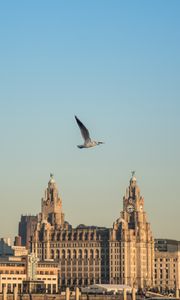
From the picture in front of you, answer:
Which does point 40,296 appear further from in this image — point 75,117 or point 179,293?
point 75,117

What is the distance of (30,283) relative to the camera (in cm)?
19962

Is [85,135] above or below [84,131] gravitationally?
below

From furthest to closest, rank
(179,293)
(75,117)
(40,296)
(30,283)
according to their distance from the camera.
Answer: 1. (30,283)
2. (179,293)
3. (40,296)
4. (75,117)

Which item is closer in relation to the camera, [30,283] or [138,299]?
[138,299]

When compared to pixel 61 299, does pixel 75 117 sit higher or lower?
higher

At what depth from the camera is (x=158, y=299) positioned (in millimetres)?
155875

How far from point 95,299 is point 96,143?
65.4m

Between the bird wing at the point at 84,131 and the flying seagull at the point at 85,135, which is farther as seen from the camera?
the bird wing at the point at 84,131

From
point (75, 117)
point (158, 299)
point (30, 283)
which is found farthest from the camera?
point (30, 283)

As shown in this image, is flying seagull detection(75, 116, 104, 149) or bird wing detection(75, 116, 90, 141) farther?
bird wing detection(75, 116, 90, 141)

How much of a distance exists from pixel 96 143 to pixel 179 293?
86609 millimetres

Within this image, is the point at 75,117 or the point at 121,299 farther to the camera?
the point at 121,299

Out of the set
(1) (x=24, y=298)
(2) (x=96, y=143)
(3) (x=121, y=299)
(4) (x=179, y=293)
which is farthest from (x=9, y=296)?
(2) (x=96, y=143)

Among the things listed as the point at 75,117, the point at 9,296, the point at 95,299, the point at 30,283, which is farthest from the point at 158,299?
the point at 75,117
